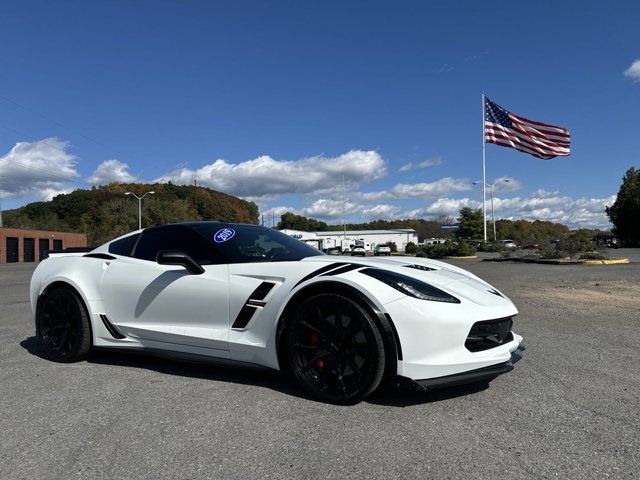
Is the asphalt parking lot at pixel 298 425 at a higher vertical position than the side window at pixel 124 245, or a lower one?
lower

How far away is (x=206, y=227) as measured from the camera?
4.36m

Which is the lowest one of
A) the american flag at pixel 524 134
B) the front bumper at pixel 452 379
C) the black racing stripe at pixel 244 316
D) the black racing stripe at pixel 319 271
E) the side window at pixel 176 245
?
the front bumper at pixel 452 379

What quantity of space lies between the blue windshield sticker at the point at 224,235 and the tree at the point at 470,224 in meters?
69.2

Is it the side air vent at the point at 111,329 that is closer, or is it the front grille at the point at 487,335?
the front grille at the point at 487,335

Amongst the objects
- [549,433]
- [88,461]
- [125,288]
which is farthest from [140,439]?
[549,433]

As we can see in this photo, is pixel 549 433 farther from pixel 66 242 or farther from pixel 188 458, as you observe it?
pixel 66 242

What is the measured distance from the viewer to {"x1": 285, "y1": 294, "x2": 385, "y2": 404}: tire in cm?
304

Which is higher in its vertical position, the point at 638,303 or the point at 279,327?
the point at 279,327

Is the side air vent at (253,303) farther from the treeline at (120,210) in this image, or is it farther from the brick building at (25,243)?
the treeline at (120,210)

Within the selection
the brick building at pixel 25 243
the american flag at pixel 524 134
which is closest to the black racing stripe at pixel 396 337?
the american flag at pixel 524 134

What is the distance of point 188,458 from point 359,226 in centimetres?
15740

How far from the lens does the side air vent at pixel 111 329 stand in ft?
13.9

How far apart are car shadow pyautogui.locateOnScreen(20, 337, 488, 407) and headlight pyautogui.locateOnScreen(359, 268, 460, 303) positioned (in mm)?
621

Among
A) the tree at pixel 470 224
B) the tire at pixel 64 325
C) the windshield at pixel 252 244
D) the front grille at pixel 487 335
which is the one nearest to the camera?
the front grille at pixel 487 335
